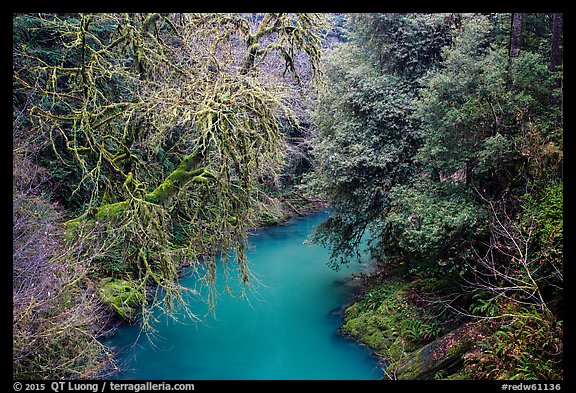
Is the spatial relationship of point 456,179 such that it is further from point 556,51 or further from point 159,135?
point 159,135

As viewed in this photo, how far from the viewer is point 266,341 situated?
9555 millimetres

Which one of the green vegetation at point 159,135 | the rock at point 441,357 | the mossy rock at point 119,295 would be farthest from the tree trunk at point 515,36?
the mossy rock at point 119,295

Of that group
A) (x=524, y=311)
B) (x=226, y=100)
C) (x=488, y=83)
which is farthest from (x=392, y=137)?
(x=524, y=311)

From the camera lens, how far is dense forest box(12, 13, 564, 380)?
5.57 meters

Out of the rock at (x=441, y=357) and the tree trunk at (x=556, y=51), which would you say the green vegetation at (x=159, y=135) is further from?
the tree trunk at (x=556, y=51)

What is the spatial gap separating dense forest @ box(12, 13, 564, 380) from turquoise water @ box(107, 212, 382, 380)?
65 cm

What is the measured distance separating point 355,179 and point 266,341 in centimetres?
453

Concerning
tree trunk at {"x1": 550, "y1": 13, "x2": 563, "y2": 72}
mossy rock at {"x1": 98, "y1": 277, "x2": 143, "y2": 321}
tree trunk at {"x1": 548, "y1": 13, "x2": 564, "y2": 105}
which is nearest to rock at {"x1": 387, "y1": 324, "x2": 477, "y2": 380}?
tree trunk at {"x1": 548, "y1": 13, "x2": 564, "y2": 105}

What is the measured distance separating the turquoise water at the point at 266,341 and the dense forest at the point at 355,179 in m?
0.65

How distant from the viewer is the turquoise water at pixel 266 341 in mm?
8211

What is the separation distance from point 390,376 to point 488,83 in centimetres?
560

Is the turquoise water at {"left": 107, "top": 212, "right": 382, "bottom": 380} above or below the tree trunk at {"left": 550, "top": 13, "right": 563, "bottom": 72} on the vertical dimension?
below

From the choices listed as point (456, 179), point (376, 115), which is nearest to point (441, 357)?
point (456, 179)

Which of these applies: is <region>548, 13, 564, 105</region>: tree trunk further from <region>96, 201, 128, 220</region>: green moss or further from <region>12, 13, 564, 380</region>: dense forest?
<region>96, 201, 128, 220</region>: green moss
